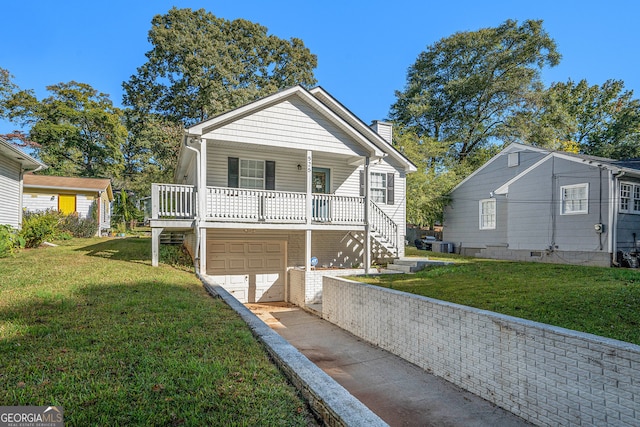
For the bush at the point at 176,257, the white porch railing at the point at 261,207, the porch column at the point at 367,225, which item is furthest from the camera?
the porch column at the point at 367,225

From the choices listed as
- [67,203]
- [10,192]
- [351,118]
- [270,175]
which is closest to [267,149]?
[270,175]

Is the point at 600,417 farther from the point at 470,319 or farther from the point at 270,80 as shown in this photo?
the point at 270,80

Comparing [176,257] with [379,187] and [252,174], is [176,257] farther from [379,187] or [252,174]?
[379,187]

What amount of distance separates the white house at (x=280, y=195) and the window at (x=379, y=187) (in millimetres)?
43

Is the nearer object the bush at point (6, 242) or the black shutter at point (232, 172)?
the bush at point (6, 242)

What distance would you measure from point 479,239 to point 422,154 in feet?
34.2

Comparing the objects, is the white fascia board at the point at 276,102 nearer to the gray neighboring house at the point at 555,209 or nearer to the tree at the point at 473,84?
the gray neighboring house at the point at 555,209

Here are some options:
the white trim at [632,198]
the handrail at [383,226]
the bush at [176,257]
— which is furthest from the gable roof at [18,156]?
the white trim at [632,198]

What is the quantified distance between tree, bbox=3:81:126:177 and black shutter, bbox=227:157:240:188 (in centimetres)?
2518

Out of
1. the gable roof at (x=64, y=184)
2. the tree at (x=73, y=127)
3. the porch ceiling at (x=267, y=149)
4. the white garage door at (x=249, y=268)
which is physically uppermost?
the tree at (x=73, y=127)

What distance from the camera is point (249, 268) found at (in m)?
12.6

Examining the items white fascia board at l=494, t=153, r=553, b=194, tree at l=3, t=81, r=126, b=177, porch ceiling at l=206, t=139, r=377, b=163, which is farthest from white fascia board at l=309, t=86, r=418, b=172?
tree at l=3, t=81, r=126, b=177

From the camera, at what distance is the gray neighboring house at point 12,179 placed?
1235cm

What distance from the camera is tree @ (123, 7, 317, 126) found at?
29375 mm
